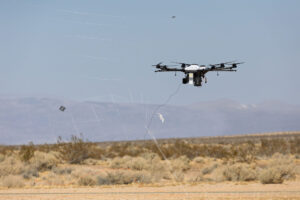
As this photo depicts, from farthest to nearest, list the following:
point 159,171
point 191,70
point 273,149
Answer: point 273,149 → point 159,171 → point 191,70

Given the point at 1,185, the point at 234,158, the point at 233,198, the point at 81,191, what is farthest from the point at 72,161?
the point at 233,198

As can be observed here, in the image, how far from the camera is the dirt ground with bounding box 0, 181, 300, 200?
2593cm

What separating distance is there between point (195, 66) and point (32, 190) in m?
Answer: 15.5

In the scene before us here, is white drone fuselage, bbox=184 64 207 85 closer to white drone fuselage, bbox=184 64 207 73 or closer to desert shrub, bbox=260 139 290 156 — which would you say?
white drone fuselage, bbox=184 64 207 73

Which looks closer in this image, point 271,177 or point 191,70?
point 191,70

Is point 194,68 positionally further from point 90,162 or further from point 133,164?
point 90,162

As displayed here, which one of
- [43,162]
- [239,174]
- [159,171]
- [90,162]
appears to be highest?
[90,162]

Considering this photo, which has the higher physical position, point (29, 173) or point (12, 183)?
point (29, 173)

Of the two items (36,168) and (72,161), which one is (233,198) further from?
(72,161)

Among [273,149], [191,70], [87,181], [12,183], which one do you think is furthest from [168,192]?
[273,149]

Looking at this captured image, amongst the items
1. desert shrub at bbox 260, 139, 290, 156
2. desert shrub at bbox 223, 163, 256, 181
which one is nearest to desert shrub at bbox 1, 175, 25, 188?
desert shrub at bbox 223, 163, 256, 181

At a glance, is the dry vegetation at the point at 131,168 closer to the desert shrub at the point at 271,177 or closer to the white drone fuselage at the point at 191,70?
the desert shrub at the point at 271,177

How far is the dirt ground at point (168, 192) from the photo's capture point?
25.9 meters

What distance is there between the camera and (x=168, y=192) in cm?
2819
